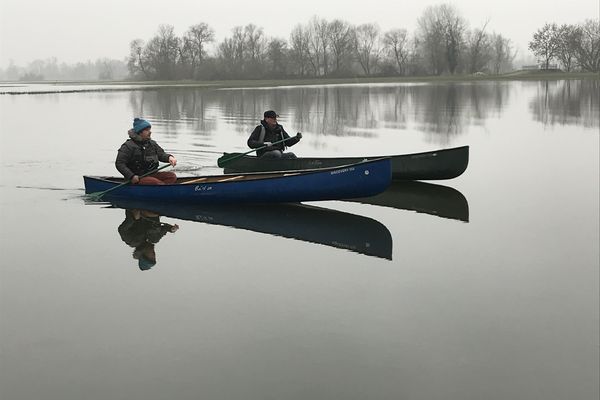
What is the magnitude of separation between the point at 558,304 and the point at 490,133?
54.3 feet

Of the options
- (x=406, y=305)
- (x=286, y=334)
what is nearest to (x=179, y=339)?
(x=286, y=334)

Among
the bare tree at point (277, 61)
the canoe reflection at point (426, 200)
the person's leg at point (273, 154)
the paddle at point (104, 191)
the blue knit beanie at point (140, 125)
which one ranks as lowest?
the canoe reflection at point (426, 200)

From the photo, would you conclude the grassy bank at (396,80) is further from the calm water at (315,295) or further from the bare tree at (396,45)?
the calm water at (315,295)

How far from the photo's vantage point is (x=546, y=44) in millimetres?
111062

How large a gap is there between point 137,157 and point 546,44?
11069 cm

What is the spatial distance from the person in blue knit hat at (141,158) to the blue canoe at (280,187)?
0.26 metres

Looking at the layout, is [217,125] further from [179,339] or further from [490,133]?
[179,339]

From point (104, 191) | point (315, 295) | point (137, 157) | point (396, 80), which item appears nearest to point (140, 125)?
point (137, 157)

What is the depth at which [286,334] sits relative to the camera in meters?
6.19

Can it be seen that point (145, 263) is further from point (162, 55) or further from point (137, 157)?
point (162, 55)

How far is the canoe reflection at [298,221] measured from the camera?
9562 mm

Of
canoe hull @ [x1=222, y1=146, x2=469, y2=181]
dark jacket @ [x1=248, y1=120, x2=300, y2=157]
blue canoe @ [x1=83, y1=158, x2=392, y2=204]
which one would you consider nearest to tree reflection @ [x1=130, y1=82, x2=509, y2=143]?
canoe hull @ [x1=222, y1=146, x2=469, y2=181]

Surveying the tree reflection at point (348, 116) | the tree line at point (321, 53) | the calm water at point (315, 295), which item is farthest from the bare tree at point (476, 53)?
the calm water at point (315, 295)

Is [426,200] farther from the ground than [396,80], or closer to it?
closer to it
